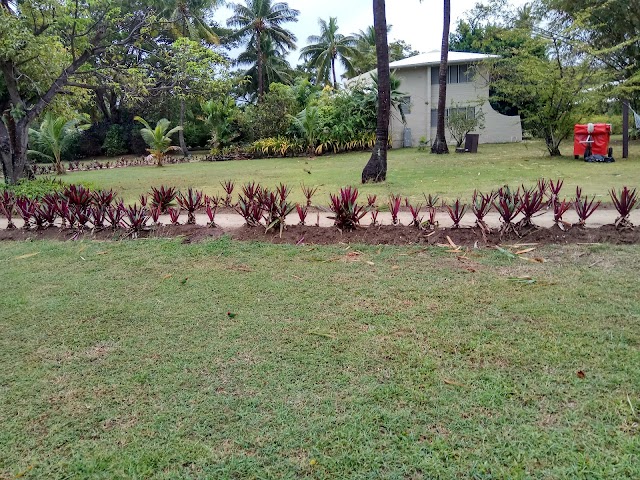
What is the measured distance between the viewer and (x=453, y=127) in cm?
2248

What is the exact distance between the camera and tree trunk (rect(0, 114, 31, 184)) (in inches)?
469

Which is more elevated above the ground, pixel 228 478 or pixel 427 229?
pixel 427 229

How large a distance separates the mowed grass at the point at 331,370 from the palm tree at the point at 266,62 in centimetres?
3274

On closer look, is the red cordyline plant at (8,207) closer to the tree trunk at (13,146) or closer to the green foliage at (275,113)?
the tree trunk at (13,146)

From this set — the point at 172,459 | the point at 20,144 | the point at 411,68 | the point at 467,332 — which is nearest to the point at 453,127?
the point at 411,68

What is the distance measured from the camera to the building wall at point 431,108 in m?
26.2

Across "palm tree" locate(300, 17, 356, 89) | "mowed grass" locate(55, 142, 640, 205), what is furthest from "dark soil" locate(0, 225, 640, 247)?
"palm tree" locate(300, 17, 356, 89)

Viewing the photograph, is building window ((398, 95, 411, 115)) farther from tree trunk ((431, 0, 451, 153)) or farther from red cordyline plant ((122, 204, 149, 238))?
red cordyline plant ((122, 204, 149, 238))

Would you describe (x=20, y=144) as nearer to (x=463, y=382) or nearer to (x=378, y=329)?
(x=378, y=329)

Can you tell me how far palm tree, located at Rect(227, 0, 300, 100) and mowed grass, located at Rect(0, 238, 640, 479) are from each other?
30.1 m

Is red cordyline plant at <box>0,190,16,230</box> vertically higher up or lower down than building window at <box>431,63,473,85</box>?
lower down

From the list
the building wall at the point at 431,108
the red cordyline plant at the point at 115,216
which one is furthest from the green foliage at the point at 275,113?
the red cordyline plant at the point at 115,216

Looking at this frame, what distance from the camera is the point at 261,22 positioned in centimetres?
3359

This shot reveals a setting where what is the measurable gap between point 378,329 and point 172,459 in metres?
1.72
